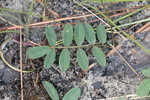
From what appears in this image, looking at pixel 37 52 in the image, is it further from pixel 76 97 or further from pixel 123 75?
pixel 123 75

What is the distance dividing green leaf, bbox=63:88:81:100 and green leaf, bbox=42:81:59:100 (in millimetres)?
60

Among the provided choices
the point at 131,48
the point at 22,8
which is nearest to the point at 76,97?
the point at 131,48

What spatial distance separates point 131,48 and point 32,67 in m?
0.65

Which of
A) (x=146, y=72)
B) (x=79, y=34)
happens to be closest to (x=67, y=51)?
(x=79, y=34)

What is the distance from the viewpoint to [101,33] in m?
1.14

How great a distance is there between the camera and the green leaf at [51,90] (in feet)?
3.57

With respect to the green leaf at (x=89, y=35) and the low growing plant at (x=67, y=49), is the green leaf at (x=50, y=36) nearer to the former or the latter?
the low growing plant at (x=67, y=49)

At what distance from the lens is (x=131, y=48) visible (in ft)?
3.99

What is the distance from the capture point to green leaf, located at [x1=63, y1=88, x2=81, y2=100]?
1062 mm

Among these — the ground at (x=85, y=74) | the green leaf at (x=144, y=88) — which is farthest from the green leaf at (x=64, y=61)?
the green leaf at (x=144, y=88)

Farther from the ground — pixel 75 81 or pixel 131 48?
pixel 131 48

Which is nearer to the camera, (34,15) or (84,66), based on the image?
(84,66)

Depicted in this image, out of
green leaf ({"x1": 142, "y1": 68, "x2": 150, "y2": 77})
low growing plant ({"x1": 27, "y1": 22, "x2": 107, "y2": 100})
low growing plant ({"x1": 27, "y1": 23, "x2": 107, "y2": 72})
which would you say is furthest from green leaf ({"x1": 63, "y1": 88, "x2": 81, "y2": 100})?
green leaf ({"x1": 142, "y1": 68, "x2": 150, "y2": 77})

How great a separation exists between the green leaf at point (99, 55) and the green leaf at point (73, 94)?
0.68 ft
